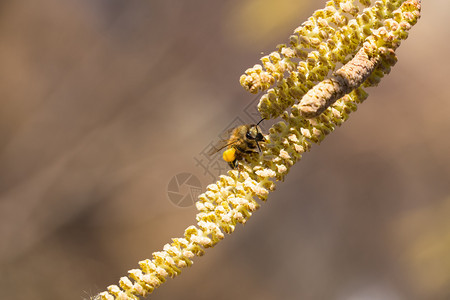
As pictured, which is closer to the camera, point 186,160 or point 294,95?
point 294,95

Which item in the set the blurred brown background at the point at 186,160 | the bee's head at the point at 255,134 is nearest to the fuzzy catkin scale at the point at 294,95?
the bee's head at the point at 255,134

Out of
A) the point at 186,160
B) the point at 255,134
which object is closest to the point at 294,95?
the point at 255,134

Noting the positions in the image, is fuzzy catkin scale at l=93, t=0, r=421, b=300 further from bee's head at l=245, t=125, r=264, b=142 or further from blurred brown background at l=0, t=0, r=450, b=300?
blurred brown background at l=0, t=0, r=450, b=300

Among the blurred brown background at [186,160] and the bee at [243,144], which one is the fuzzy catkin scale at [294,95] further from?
the blurred brown background at [186,160]

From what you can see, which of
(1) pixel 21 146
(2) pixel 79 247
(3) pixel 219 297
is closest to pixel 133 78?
(1) pixel 21 146

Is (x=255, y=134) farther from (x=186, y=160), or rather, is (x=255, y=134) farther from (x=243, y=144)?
(x=186, y=160)
